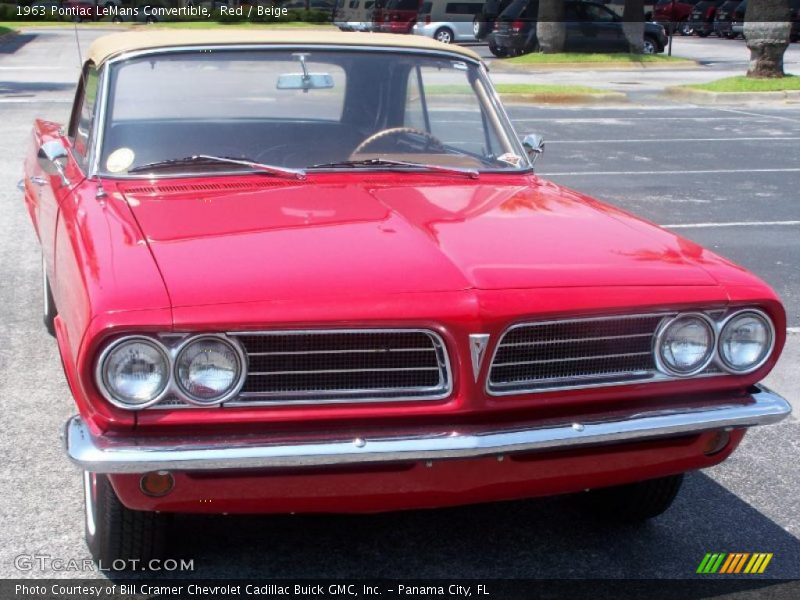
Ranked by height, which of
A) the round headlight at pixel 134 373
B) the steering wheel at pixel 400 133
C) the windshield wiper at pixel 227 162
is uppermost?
the steering wheel at pixel 400 133

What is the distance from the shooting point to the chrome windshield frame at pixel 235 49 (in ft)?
13.4

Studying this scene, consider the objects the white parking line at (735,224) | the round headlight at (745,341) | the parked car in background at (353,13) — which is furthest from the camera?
the parked car in background at (353,13)

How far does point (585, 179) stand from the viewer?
449 inches

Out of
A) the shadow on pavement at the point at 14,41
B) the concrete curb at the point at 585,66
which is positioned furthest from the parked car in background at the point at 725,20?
the shadow on pavement at the point at 14,41

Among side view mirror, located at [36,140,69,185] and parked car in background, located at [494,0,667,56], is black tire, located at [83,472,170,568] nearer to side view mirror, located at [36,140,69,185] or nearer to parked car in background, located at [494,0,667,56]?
side view mirror, located at [36,140,69,185]

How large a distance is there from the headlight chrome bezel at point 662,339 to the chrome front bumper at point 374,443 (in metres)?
0.11

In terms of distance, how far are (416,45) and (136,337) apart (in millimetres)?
2416

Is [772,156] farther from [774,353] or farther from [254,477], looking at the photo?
[254,477]

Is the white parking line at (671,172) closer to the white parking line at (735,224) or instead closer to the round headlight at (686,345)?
the white parking line at (735,224)

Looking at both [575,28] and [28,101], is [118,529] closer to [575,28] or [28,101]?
[28,101]

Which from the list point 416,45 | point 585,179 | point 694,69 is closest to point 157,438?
point 416,45

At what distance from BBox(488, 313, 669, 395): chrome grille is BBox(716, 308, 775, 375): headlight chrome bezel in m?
0.21

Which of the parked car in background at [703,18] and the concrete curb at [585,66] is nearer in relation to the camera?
the concrete curb at [585,66]

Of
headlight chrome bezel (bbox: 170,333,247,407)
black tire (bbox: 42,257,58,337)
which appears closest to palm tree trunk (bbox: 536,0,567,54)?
black tire (bbox: 42,257,58,337)
